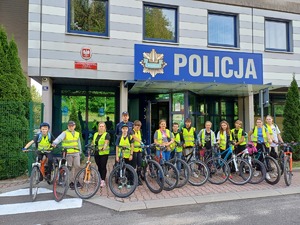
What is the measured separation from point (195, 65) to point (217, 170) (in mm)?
4733

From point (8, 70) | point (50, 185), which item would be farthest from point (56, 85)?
point (50, 185)

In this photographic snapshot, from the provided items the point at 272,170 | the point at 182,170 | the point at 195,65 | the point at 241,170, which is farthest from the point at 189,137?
the point at 195,65

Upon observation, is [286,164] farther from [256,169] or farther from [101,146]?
[101,146]

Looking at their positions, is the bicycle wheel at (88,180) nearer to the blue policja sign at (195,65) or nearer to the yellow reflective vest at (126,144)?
the yellow reflective vest at (126,144)

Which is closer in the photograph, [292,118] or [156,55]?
[156,55]

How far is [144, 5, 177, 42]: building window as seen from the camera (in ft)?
37.6

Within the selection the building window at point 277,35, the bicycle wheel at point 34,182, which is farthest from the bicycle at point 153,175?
the building window at point 277,35

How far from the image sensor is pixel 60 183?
5859 mm

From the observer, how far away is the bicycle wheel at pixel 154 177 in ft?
20.2

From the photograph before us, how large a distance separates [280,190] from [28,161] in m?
6.90

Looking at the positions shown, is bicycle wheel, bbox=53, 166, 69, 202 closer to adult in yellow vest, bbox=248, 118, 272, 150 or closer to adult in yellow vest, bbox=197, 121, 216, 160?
adult in yellow vest, bbox=197, 121, 216, 160

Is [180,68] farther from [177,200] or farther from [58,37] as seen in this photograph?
[177,200]

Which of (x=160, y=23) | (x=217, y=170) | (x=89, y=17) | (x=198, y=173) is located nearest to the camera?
(x=198, y=173)

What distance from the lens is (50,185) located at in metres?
6.98
